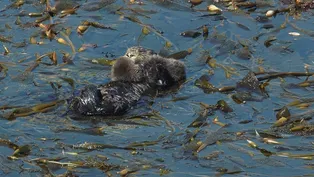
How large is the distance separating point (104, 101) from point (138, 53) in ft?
3.26

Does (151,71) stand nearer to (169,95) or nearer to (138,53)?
(138,53)

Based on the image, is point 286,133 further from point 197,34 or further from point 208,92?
point 197,34

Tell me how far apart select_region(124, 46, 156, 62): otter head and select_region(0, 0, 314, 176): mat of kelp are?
0.30 m

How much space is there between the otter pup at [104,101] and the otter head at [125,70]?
0.29m

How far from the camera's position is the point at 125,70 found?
7609 millimetres

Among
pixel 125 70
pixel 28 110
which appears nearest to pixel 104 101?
pixel 28 110

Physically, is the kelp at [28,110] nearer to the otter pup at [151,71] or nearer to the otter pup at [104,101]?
the otter pup at [104,101]

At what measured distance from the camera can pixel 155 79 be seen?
7.70 metres

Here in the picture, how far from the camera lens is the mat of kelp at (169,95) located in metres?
6.00

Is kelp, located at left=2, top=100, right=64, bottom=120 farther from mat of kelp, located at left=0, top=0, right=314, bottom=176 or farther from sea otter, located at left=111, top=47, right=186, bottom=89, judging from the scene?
sea otter, located at left=111, top=47, right=186, bottom=89

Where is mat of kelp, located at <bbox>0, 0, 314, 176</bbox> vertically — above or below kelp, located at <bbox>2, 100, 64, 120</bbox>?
below

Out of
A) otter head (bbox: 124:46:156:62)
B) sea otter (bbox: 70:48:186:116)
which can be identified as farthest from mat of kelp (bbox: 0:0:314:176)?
otter head (bbox: 124:46:156:62)

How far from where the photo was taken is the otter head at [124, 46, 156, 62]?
25.5 feet

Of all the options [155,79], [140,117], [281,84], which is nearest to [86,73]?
[155,79]
